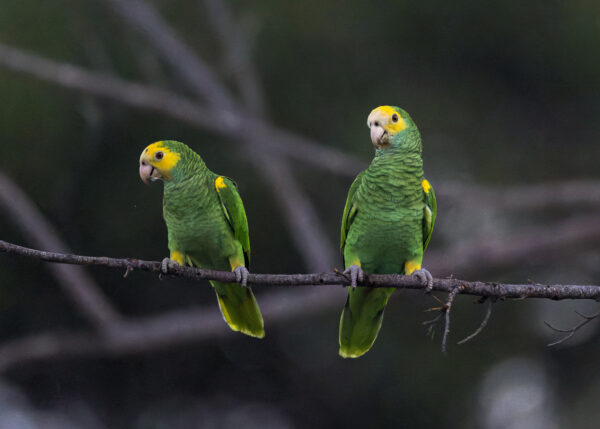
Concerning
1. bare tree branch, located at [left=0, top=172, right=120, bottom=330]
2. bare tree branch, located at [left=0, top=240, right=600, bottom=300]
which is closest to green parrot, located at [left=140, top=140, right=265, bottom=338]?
bare tree branch, located at [left=0, top=240, right=600, bottom=300]

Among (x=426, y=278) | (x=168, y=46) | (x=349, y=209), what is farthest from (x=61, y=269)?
(x=426, y=278)

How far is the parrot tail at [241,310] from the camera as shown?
1.27m

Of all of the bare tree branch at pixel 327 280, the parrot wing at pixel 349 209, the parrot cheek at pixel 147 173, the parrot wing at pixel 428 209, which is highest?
the parrot wing at pixel 428 209

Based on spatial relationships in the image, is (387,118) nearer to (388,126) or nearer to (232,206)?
(388,126)

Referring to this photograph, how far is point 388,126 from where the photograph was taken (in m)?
1.12

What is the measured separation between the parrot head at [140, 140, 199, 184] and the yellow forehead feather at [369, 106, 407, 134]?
1.13ft

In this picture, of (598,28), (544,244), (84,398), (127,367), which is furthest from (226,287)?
(598,28)

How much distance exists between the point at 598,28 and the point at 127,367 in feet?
15.5

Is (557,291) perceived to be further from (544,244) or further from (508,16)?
(508,16)

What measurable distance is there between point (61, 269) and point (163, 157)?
3.55m

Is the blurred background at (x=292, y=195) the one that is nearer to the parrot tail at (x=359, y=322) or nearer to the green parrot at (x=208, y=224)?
the green parrot at (x=208, y=224)

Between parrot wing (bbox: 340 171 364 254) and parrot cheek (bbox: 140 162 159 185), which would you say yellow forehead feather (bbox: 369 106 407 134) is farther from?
parrot cheek (bbox: 140 162 159 185)

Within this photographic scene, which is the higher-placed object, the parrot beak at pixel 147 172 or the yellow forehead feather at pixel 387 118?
the yellow forehead feather at pixel 387 118

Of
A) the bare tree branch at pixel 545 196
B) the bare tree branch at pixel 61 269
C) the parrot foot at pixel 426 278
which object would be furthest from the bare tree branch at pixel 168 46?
the parrot foot at pixel 426 278
